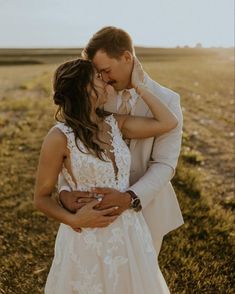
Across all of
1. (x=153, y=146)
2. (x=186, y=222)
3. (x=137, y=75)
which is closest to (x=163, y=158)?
(x=153, y=146)

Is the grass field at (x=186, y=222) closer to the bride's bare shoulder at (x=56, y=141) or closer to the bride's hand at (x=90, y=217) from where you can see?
the bride's hand at (x=90, y=217)

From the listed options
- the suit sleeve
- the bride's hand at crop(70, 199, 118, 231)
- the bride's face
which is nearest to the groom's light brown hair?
the bride's face

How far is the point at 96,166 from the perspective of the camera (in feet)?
10.5

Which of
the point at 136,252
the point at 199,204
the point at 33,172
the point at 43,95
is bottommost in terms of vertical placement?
the point at 43,95

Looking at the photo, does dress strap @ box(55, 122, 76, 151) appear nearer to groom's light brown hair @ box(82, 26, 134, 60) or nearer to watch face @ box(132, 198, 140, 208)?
watch face @ box(132, 198, 140, 208)

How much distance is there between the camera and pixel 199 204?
21.5ft

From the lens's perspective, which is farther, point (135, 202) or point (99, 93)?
point (135, 202)

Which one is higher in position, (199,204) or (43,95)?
(199,204)

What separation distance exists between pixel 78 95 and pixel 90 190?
0.59 meters

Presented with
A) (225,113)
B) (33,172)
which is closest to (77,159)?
(33,172)

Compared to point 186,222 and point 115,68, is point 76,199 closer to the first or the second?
point 115,68

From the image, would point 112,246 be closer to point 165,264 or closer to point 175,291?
point 175,291

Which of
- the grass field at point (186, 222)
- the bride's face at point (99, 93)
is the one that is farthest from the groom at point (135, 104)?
the grass field at point (186, 222)

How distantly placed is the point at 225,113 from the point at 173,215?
39.9 feet
